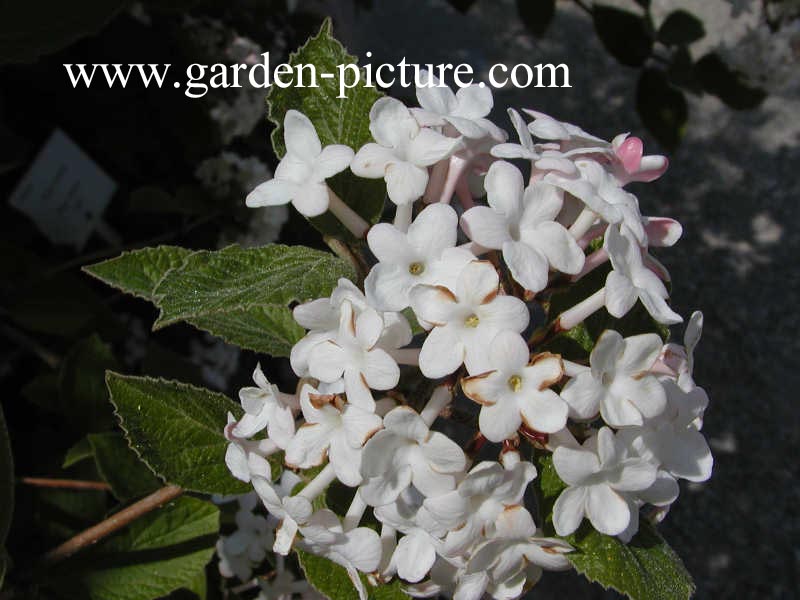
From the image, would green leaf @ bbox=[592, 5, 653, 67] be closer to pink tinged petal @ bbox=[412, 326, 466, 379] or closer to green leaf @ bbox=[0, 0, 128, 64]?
green leaf @ bbox=[0, 0, 128, 64]

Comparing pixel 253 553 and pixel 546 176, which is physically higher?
pixel 546 176

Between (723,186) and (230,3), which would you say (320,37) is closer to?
(230,3)

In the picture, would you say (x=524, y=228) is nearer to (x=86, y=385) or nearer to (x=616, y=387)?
(x=616, y=387)

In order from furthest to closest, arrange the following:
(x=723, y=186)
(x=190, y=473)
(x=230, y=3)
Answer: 1. (x=723, y=186)
2. (x=230, y=3)
3. (x=190, y=473)

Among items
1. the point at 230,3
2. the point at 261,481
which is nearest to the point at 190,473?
the point at 261,481

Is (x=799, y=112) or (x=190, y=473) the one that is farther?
(x=799, y=112)

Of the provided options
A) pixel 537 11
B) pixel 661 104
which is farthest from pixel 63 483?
pixel 661 104
